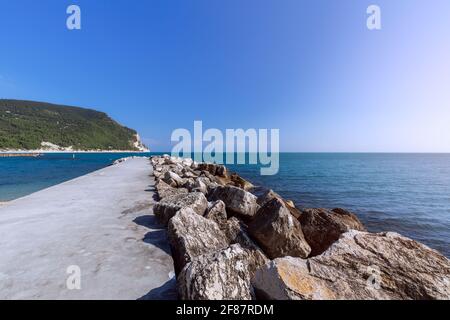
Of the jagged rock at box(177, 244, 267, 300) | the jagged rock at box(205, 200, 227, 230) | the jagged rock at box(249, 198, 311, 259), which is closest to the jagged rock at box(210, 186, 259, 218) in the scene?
the jagged rock at box(205, 200, 227, 230)

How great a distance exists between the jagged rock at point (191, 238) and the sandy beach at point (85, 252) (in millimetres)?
233

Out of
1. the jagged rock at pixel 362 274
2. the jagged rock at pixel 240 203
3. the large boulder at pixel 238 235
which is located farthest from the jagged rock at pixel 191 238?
the jagged rock at pixel 240 203

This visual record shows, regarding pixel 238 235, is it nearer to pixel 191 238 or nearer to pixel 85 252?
pixel 191 238

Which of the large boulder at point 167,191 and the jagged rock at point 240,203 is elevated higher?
the jagged rock at point 240,203

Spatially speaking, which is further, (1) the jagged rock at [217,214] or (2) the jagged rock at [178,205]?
(2) the jagged rock at [178,205]

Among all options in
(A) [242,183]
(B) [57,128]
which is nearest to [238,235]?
(A) [242,183]

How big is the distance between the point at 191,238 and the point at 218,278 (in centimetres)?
119

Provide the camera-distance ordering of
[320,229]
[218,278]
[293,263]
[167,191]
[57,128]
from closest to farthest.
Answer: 1. [218,278]
2. [293,263]
3. [320,229]
4. [167,191]
5. [57,128]

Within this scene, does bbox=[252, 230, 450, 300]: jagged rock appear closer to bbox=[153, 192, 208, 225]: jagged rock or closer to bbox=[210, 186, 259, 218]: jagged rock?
bbox=[210, 186, 259, 218]: jagged rock

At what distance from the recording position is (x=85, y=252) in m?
3.60

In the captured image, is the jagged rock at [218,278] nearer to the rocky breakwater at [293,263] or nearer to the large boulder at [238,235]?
the rocky breakwater at [293,263]

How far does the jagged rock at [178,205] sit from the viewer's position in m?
4.70
